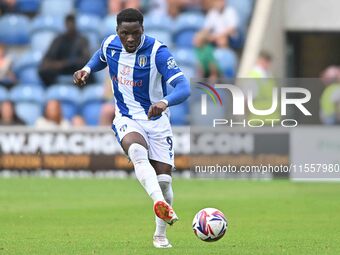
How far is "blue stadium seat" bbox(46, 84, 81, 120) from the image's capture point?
72.8 ft

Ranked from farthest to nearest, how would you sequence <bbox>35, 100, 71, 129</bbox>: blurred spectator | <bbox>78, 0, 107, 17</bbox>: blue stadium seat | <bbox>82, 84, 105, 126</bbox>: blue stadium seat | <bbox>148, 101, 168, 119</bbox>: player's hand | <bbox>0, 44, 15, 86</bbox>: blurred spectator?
1. <bbox>78, 0, 107, 17</bbox>: blue stadium seat
2. <bbox>0, 44, 15, 86</bbox>: blurred spectator
3. <bbox>82, 84, 105, 126</bbox>: blue stadium seat
4. <bbox>35, 100, 71, 129</bbox>: blurred spectator
5. <bbox>148, 101, 168, 119</bbox>: player's hand

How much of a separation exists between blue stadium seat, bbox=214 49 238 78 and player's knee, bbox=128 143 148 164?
41.8 ft

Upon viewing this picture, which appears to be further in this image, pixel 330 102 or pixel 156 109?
pixel 330 102

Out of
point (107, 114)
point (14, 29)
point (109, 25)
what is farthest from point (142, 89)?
point (14, 29)

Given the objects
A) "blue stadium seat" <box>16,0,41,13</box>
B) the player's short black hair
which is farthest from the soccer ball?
"blue stadium seat" <box>16,0,41,13</box>

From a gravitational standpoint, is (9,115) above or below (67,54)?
below

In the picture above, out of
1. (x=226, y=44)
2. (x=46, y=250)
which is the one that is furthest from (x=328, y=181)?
(x=46, y=250)

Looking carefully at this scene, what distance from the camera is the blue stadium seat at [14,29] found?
78.9 feet

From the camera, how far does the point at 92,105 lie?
72.7 feet

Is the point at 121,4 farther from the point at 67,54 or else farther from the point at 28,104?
the point at 28,104

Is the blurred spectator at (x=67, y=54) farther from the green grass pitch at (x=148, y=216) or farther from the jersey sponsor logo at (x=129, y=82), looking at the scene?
the jersey sponsor logo at (x=129, y=82)

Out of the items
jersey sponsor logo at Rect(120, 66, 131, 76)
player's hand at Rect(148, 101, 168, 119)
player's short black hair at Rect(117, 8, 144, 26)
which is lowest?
player's hand at Rect(148, 101, 168, 119)

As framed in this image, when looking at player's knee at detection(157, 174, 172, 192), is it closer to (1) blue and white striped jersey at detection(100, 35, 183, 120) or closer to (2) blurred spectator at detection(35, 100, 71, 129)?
(1) blue and white striped jersey at detection(100, 35, 183, 120)

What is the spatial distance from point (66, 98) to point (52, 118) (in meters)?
1.03
